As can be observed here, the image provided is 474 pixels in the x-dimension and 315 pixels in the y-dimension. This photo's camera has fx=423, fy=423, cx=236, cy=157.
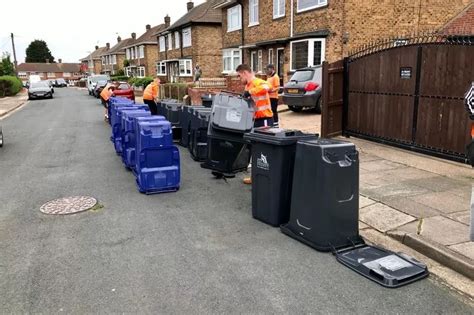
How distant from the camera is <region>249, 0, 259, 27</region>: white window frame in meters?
25.6

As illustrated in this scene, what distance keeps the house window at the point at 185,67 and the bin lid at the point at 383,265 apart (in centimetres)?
3680

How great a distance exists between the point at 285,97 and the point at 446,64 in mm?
7802

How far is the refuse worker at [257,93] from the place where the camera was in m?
7.15

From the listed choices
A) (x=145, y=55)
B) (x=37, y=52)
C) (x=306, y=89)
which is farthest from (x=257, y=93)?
(x=37, y=52)

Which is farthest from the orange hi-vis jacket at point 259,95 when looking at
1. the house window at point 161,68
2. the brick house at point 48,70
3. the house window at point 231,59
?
the brick house at point 48,70

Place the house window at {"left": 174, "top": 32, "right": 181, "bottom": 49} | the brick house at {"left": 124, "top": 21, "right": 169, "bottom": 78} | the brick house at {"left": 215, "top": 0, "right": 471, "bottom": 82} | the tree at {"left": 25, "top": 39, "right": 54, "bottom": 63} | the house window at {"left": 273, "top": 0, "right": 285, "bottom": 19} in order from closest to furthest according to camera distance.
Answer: the brick house at {"left": 215, "top": 0, "right": 471, "bottom": 82}, the house window at {"left": 273, "top": 0, "right": 285, "bottom": 19}, the house window at {"left": 174, "top": 32, "right": 181, "bottom": 49}, the brick house at {"left": 124, "top": 21, "right": 169, "bottom": 78}, the tree at {"left": 25, "top": 39, "right": 54, "bottom": 63}

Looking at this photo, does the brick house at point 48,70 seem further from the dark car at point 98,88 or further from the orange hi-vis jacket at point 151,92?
the orange hi-vis jacket at point 151,92

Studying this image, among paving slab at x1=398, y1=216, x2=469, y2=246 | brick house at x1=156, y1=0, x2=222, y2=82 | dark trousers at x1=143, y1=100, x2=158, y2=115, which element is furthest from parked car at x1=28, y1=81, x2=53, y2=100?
paving slab at x1=398, y1=216, x2=469, y2=246

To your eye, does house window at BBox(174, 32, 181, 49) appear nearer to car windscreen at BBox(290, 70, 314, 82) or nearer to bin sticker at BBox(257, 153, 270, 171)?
car windscreen at BBox(290, 70, 314, 82)

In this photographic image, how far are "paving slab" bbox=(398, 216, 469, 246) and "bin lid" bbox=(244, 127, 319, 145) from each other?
62.0 inches

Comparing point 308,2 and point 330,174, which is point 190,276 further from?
point 308,2

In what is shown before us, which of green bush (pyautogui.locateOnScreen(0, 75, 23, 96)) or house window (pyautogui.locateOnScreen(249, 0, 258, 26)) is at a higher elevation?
house window (pyautogui.locateOnScreen(249, 0, 258, 26))

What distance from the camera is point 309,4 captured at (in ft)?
65.1

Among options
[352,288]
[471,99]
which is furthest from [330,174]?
[471,99]
